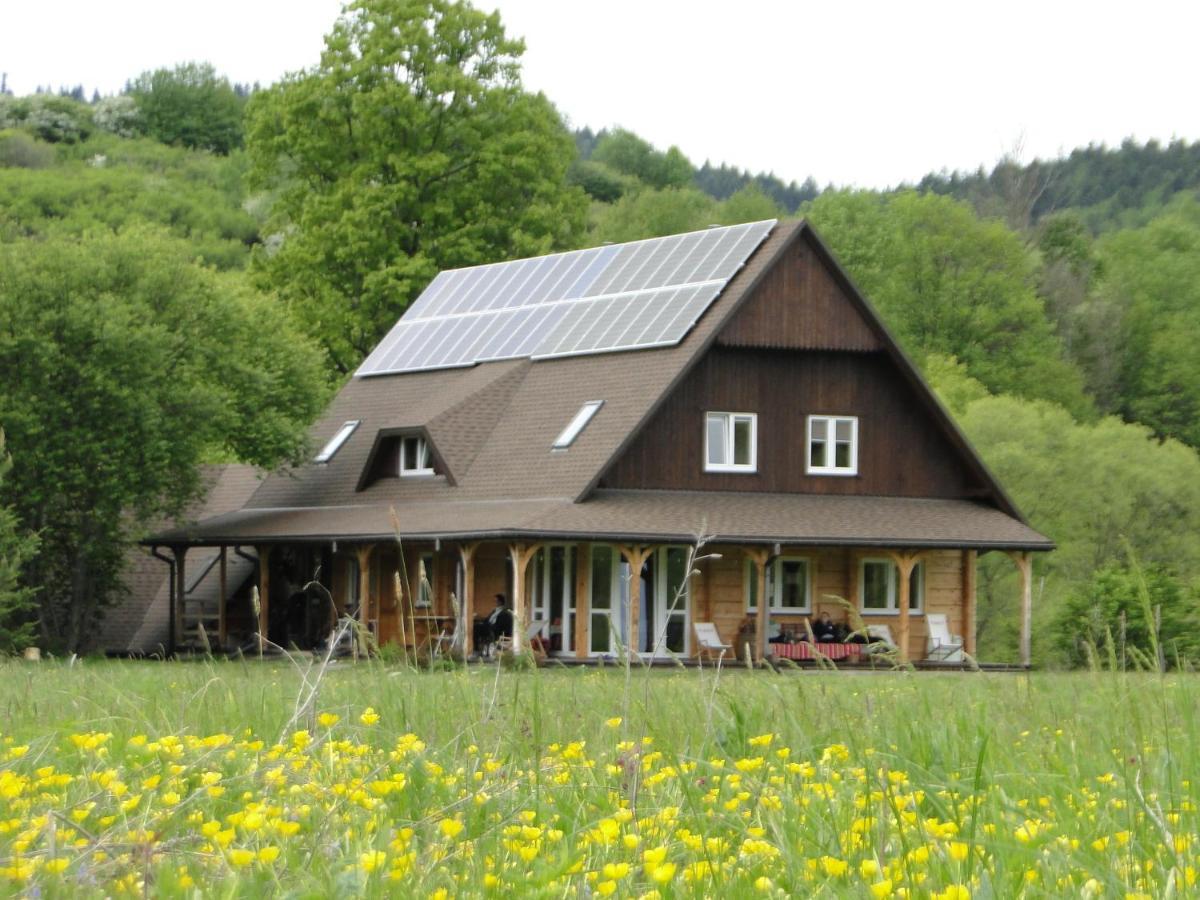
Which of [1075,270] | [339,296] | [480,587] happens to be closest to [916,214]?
[1075,270]

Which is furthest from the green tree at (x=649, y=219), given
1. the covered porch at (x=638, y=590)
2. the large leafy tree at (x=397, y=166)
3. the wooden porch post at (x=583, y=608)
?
the wooden porch post at (x=583, y=608)

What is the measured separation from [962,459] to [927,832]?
33.5 metres

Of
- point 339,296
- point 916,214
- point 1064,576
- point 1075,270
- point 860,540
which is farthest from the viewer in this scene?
point 1075,270

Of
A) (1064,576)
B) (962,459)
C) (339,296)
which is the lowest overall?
(1064,576)

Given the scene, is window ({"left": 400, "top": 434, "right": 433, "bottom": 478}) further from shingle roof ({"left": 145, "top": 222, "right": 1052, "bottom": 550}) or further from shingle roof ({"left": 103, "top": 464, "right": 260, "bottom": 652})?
shingle roof ({"left": 103, "top": 464, "right": 260, "bottom": 652})

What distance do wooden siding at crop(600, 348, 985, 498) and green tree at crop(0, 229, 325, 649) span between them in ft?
27.3

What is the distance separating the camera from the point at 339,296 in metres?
53.8

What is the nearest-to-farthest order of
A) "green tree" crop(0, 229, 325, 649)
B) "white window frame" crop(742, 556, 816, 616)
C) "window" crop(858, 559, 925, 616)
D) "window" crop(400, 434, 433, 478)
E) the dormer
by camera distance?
1. "green tree" crop(0, 229, 325, 649)
2. "white window frame" crop(742, 556, 816, 616)
3. "window" crop(858, 559, 925, 616)
4. the dormer
5. "window" crop(400, 434, 433, 478)

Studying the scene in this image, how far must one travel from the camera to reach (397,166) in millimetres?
54844

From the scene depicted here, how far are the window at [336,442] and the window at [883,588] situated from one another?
11.3m

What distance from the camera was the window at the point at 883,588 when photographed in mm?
37469

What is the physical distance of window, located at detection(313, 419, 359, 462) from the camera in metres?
41.6

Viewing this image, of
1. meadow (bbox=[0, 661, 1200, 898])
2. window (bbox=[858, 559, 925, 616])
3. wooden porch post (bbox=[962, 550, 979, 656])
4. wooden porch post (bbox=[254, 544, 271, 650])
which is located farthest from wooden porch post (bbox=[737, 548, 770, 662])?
meadow (bbox=[0, 661, 1200, 898])

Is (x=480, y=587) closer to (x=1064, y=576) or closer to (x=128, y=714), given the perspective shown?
(x=1064, y=576)
